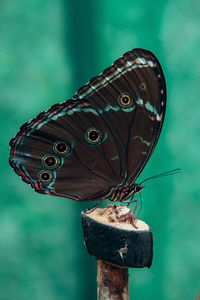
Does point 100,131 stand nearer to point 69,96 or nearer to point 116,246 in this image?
point 116,246

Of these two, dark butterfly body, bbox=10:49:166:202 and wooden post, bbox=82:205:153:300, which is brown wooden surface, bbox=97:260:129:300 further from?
→ dark butterfly body, bbox=10:49:166:202

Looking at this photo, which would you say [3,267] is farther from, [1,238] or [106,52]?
[106,52]

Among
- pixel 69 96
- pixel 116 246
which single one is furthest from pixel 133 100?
pixel 69 96

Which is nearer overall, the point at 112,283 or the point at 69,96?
the point at 112,283

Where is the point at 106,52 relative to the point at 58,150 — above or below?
above

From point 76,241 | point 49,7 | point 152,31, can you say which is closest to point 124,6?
point 152,31

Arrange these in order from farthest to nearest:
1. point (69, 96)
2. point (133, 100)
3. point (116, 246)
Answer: point (69, 96) < point (133, 100) < point (116, 246)

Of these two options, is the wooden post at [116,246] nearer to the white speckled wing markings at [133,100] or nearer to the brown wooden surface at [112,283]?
the brown wooden surface at [112,283]
